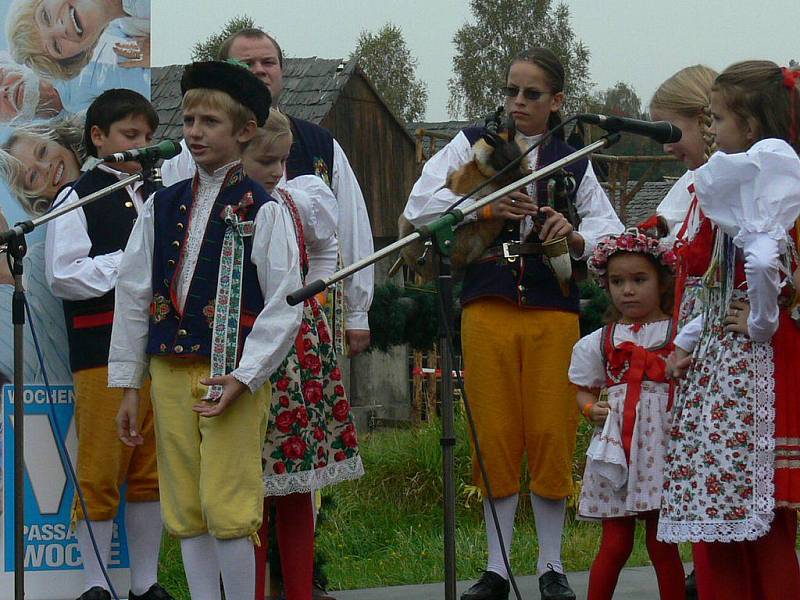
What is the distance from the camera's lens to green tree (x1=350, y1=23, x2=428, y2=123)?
186 feet

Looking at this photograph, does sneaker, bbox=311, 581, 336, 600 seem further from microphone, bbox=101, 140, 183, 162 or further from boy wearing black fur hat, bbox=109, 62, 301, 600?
microphone, bbox=101, 140, 183, 162

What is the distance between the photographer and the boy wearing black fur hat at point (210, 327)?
12.6ft

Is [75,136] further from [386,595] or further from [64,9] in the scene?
[386,595]

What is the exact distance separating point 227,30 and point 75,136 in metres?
49.3

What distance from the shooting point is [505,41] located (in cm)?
4938

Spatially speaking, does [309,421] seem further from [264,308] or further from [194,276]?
[194,276]

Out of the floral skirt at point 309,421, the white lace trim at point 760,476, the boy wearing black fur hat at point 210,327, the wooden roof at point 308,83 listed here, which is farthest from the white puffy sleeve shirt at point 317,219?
the wooden roof at point 308,83

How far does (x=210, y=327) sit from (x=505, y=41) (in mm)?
46640

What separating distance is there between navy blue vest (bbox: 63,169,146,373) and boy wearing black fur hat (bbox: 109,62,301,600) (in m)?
1.30

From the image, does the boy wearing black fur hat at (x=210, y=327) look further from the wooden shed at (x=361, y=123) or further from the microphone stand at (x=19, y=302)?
the wooden shed at (x=361, y=123)

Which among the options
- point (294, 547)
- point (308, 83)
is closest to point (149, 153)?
point (294, 547)

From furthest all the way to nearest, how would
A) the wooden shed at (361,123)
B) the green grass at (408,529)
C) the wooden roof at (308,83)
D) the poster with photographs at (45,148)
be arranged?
the wooden shed at (361,123) < the wooden roof at (308,83) < the green grass at (408,529) < the poster with photographs at (45,148)

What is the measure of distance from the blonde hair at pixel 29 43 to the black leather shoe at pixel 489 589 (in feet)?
9.06

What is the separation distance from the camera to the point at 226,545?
3832mm
